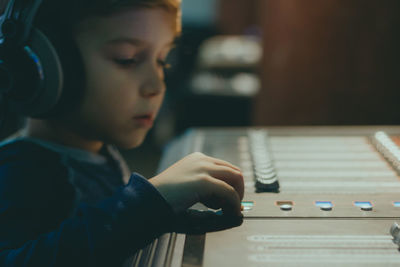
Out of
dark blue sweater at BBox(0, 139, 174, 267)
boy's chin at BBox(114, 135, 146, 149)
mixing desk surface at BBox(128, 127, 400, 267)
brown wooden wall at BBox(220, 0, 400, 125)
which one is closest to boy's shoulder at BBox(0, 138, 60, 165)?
dark blue sweater at BBox(0, 139, 174, 267)

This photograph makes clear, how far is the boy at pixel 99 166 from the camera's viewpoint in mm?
496

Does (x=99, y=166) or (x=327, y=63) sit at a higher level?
(x=327, y=63)

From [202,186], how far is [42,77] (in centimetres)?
32

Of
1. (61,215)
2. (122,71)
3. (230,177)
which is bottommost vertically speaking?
(61,215)

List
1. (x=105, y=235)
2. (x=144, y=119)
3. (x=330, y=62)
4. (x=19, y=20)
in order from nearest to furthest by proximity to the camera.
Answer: (x=105, y=235) < (x=19, y=20) < (x=144, y=119) < (x=330, y=62)

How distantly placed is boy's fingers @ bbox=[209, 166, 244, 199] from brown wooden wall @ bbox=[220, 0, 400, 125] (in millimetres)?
744

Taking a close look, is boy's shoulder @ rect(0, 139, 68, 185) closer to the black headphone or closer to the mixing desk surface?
the black headphone

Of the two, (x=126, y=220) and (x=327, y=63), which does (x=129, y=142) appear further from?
(x=327, y=63)

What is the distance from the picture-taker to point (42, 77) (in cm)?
65

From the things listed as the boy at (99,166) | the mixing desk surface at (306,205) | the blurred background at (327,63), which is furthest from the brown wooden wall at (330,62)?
the boy at (99,166)

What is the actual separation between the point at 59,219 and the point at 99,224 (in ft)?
0.52

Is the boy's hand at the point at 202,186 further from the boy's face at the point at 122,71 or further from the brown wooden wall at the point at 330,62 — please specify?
the brown wooden wall at the point at 330,62

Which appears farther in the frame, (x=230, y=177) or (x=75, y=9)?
(x=75, y=9)

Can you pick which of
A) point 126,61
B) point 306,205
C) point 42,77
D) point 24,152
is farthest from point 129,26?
point 306,205
